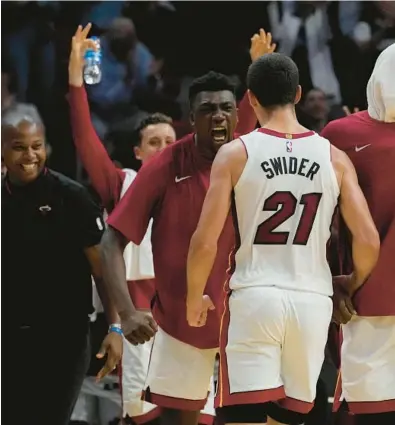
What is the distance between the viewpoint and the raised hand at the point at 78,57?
4.72 m

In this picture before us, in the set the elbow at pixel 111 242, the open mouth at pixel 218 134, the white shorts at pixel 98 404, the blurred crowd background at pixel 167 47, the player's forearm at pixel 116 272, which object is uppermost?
the blurred crowd background at pixel 167 47

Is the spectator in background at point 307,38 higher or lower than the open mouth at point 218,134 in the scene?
higher

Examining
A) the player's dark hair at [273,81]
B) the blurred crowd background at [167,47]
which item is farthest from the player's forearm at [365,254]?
the blurred crowd background at [167,47]

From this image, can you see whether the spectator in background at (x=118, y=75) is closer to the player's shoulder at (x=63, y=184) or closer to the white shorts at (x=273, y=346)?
the player's shoulder at (x=63, y=184)

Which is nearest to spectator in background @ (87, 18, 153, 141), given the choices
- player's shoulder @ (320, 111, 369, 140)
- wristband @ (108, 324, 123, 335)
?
wristband @ (108, 324, 123, 335)

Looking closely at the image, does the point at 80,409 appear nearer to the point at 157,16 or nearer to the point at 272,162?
the point at 157,16

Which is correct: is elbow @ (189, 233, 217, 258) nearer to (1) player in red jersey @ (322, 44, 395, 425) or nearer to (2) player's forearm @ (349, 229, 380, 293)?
(2) player's forearm @ (349, 229, 380, 293)

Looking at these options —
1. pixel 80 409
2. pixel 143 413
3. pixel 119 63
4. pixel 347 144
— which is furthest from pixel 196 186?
pixel 119 63

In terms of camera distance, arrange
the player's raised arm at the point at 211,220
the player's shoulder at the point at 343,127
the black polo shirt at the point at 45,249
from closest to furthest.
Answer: the player's raised arm at the point at 211,220 → the player's shoulder at the point at 343,127 → the black polo shirt at the point at 45,249

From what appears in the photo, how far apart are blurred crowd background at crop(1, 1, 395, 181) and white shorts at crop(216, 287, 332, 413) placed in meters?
4.08

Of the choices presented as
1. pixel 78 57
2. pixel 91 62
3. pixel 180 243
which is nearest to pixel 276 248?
pixel 180 243

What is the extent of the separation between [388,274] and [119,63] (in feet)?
14.4

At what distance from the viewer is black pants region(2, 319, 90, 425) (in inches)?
163

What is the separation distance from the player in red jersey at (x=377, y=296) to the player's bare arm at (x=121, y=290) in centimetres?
78
